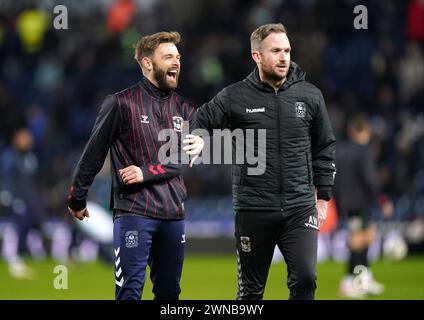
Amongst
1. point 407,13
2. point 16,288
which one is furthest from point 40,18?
point 16,288

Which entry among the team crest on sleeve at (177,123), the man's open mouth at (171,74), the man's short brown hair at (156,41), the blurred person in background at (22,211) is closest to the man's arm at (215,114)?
the team crest on sleeve at (177,123)

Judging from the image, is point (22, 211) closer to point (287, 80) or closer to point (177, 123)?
point (177, 123)

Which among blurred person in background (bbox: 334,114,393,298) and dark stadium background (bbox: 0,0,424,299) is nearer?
blurred person in background (bbox: 334,114,393,298)

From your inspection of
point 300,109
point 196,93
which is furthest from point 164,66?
point 196,93

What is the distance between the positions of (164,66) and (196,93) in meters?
12.3

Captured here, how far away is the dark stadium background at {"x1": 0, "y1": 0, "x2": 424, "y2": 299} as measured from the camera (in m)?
17.6

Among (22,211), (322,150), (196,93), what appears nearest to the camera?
(322,150)

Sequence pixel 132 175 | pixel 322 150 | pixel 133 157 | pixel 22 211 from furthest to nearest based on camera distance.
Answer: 1. pixel 22 211
2. pixel 322 150
3. pixel 133 157
4. pixel 132 175

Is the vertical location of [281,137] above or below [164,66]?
below

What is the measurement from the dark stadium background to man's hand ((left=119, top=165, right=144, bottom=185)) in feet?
21.4

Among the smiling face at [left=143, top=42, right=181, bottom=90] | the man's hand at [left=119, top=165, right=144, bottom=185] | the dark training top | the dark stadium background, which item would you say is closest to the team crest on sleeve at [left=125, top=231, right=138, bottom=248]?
the dark training top

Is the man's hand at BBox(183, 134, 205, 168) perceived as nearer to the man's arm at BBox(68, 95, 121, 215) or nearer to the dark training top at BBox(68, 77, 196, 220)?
the dark training top at BBox(68, 77, 196, 220)

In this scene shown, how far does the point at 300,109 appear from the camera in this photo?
325 inches

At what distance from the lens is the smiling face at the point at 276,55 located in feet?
26.9
